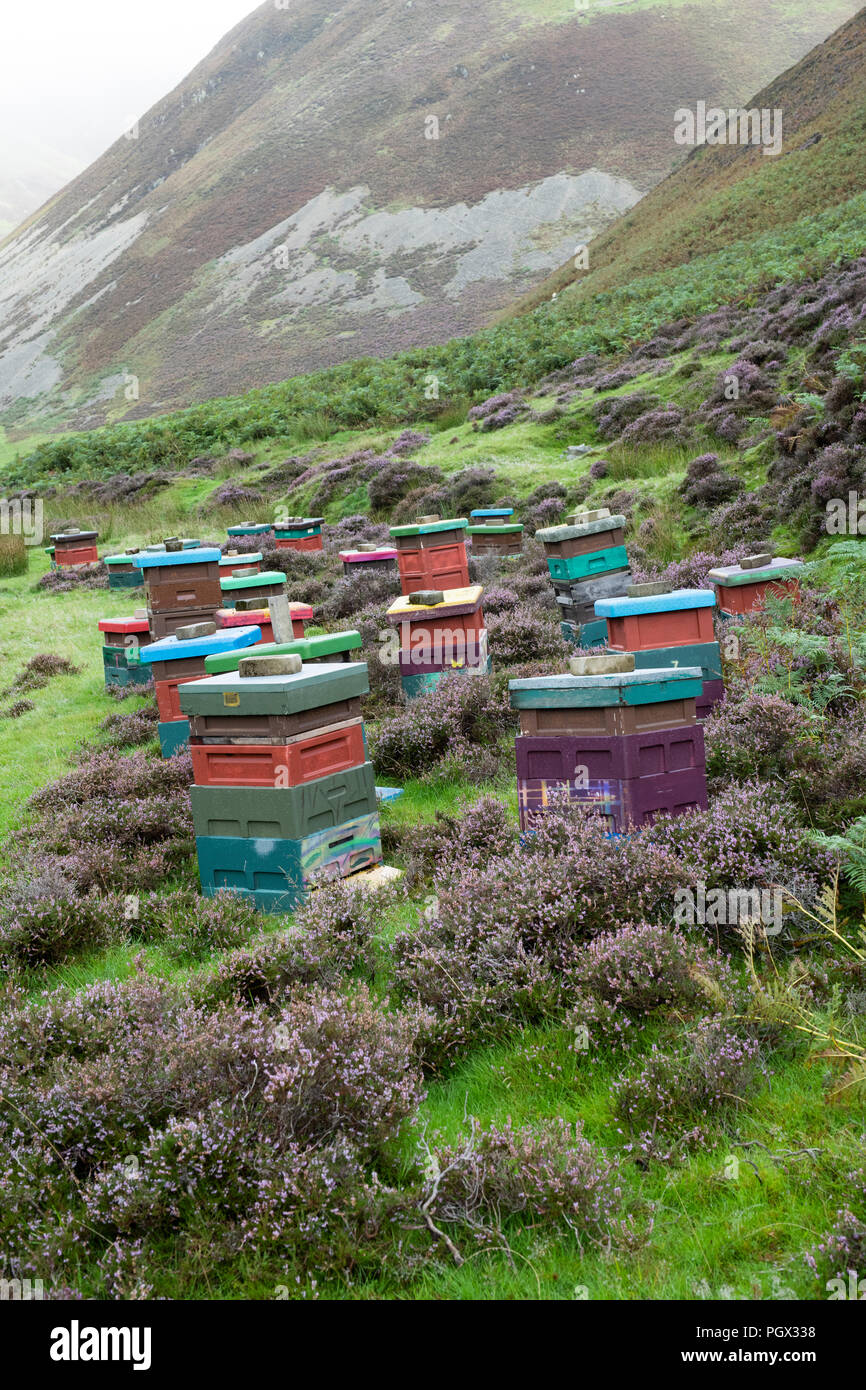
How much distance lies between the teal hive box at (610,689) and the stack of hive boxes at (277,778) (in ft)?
3.97

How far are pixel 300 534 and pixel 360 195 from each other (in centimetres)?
6664

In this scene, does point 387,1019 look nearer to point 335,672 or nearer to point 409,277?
point 335,672

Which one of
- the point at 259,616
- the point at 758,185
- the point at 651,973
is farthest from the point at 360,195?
the point at 651,973

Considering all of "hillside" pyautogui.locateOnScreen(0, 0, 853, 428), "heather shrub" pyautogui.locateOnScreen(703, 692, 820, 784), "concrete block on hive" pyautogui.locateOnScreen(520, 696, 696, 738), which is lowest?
"heather shrub" pyautogui.locateOnScreen(703, 692, 820, 784)

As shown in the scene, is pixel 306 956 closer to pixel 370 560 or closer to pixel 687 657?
pixel 687 657

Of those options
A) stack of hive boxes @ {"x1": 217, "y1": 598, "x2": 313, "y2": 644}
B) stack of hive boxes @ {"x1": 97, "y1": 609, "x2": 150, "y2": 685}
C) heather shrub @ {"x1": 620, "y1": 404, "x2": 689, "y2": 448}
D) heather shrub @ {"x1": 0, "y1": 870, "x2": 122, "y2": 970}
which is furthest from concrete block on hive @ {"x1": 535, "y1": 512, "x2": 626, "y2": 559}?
heather shrub @ {"x1": 620, "y1": 404, "x2": 689, "y2": 448}

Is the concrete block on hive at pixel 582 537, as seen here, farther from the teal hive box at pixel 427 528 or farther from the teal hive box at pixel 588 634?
the teal hive box at pixel 427 528

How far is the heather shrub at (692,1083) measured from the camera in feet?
12.0

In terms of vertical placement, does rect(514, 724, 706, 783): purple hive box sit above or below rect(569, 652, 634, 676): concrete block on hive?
below

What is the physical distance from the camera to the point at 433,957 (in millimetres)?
4777

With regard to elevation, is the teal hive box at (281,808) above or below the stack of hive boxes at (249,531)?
below

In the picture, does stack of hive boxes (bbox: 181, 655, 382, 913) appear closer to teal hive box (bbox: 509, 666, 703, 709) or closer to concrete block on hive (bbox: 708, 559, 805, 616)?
teal hive box (bbox: 509, 666, 703, 709)

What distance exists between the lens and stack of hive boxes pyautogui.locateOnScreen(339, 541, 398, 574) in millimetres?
16250

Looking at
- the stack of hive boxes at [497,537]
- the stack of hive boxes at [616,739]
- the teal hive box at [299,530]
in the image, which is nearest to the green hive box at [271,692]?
the stack of hive boxes at [616,739]
